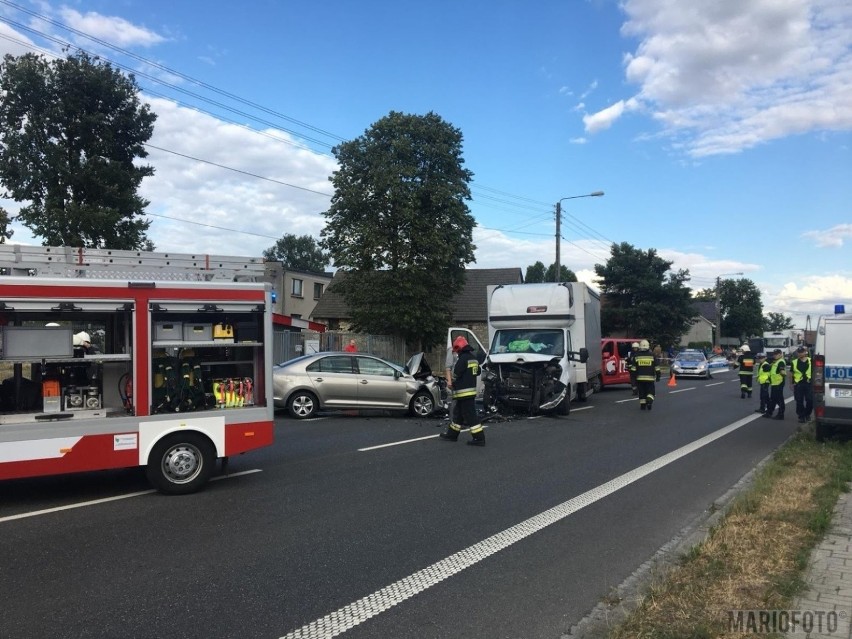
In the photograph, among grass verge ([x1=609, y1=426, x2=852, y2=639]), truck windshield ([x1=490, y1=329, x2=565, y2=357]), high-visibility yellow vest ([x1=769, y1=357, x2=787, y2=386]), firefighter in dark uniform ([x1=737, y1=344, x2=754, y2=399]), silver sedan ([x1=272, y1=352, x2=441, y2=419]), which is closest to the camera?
grass verge ([x1=609, y1=426, x2=852, y2=639])

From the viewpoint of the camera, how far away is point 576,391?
1859 cm

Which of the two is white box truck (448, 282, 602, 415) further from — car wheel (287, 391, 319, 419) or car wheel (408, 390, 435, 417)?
car wheel (287, 391, 319, 419)

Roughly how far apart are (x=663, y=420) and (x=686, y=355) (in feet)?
70.3

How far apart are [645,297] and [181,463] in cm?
5094

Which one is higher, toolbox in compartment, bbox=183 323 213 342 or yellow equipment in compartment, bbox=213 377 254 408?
toolbox in compartment, bbox=183 323 213 342

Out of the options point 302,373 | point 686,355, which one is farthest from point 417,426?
point 686,355

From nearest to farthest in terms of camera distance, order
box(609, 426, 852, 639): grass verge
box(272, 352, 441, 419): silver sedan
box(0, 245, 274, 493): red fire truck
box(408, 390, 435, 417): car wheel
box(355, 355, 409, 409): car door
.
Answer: box(609, 426, 852, 639): grass verge
box(0, 245, 274, 493): red fire truck
box(272, 352, 441, 419): silver sedan
box(355, 355, 409, 409): car door
box(408, 390, 435, 417): car wheel

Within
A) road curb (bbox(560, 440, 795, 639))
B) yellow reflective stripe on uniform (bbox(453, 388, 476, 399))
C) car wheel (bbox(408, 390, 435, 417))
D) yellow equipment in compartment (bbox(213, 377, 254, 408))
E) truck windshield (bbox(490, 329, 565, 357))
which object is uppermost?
truck windshield (bbox(490, 329, 565, 357))

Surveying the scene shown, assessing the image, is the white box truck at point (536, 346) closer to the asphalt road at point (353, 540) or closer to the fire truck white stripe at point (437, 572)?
the asphalt road at point (353, 540)

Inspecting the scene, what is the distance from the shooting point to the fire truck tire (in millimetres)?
7219

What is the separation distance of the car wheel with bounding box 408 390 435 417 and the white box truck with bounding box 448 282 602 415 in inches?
50.0

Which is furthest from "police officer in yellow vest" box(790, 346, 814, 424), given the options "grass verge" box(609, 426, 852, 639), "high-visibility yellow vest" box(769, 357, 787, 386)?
"grass verge" box(609, 426, 852, 639)

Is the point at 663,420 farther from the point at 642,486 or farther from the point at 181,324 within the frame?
the point at 181,324

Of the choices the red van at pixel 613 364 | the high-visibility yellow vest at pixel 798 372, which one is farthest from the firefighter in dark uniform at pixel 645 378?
the red van at pixel 613 364
